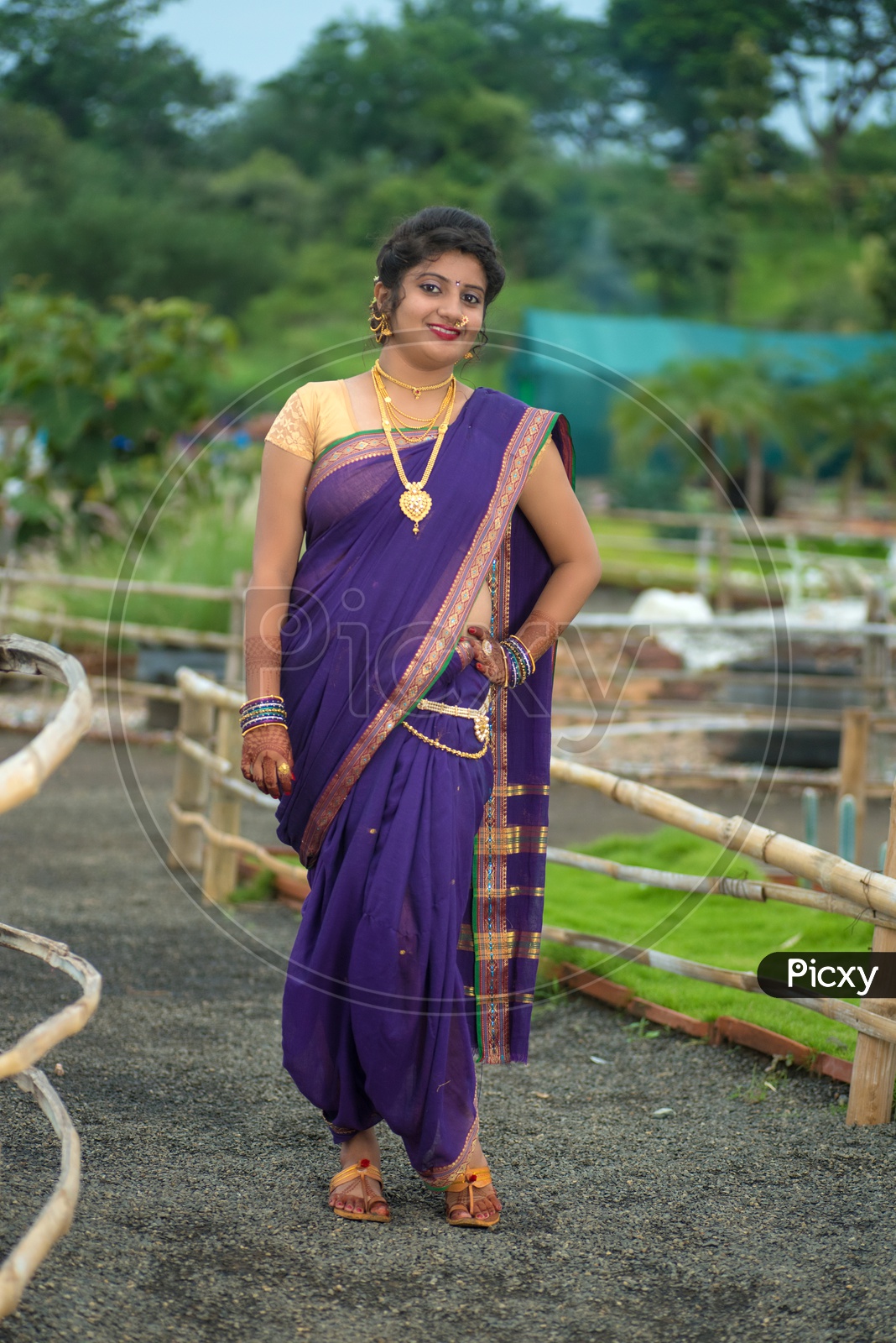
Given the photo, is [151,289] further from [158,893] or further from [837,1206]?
[837,1206]

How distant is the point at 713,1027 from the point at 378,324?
1707 mm

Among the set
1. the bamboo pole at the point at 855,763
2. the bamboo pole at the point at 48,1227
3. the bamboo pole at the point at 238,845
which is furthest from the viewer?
the bamboo pole at the point at 855,763

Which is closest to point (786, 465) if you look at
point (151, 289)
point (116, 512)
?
point (116, 512)

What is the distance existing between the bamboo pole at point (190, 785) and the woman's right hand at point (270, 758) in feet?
8.52

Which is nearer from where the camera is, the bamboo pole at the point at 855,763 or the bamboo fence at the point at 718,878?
the bamboo fence at the point at 718,878

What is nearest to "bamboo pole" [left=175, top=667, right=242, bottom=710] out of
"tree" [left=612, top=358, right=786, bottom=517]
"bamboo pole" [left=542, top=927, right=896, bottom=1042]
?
"bamboo pole" [left=542, top=927, right=896, bottom=1042]

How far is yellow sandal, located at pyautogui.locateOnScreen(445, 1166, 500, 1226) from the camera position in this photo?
2.12m

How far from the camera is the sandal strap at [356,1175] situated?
2.18m

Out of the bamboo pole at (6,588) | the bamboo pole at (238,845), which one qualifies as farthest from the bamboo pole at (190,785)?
the bamboo pole at (6,588)

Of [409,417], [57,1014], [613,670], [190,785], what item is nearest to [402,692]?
[409,417]

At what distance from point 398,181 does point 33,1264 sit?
36.6 meters

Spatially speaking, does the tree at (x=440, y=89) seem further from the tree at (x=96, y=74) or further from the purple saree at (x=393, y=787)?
the purple saree at (x=393, y=787)

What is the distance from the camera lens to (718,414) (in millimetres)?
18125

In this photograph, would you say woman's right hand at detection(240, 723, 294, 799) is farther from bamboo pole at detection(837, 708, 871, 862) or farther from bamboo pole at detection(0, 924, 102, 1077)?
bamboo pole at detection(837, 708, 871, 862)
